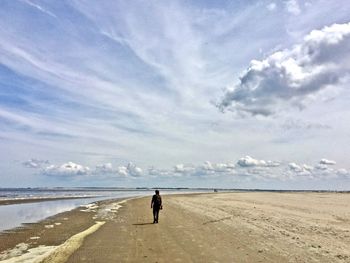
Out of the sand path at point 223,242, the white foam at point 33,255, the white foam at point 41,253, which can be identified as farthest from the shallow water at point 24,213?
the white foam at point 33,255

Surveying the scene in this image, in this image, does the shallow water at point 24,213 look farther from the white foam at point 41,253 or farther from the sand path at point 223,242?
the sand path at point 223,242

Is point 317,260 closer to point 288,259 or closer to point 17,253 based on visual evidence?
point 288,259

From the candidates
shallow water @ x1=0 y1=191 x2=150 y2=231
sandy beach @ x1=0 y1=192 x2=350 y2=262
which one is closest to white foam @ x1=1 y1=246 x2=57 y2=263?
sandy beach @ x1=0 y1=192 x2=350 y2=262

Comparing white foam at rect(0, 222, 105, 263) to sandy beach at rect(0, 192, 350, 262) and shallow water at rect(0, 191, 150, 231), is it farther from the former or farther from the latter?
shallow water at rect(0, 191, 150, 231)

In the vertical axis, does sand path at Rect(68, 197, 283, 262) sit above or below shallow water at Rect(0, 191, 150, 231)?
below

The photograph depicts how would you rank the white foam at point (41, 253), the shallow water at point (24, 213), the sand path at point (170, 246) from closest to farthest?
the sand path at point (170, 246) → the white foam at point (41, 253) → the shallow water at point (24, 213)

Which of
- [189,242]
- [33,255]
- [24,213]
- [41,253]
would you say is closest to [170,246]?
[189,242]

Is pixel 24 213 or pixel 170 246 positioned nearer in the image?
pixel 170 246

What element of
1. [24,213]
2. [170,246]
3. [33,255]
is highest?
[24,213]

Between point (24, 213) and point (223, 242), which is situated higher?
point (24, 213)

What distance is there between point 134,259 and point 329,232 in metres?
11.5

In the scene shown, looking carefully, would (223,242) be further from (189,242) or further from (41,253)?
(41,253)

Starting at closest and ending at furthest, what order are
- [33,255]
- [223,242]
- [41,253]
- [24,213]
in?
1. [33,255]
2. [41,253]
3. [223,242]
4. [24,213]

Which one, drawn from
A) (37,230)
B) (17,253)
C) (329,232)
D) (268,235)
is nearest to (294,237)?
(268,235)
